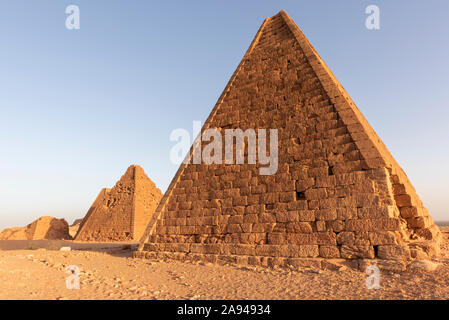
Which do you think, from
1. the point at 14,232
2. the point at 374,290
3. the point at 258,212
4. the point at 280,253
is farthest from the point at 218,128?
the point at 14,232

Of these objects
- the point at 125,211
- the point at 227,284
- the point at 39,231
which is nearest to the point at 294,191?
the point at 227,284

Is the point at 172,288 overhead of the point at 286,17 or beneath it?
beneath

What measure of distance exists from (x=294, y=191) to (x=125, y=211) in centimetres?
1664

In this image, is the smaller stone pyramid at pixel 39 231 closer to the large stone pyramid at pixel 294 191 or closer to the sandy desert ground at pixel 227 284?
the large stone pyramid at pixel 294 191

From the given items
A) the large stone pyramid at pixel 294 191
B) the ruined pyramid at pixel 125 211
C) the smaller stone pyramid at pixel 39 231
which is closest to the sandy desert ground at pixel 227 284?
the large stone pyramid at pixel 294 191

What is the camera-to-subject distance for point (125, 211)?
20172 mm

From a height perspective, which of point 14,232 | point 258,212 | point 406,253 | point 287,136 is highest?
point 287,136

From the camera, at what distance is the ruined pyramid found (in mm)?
19581

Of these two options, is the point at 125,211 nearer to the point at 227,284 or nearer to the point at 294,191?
the point at 294,191

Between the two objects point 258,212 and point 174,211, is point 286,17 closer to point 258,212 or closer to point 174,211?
point 258,212

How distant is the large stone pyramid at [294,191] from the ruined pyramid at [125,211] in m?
12.4

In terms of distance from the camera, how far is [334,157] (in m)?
6.19

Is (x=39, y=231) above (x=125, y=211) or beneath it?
beneath
